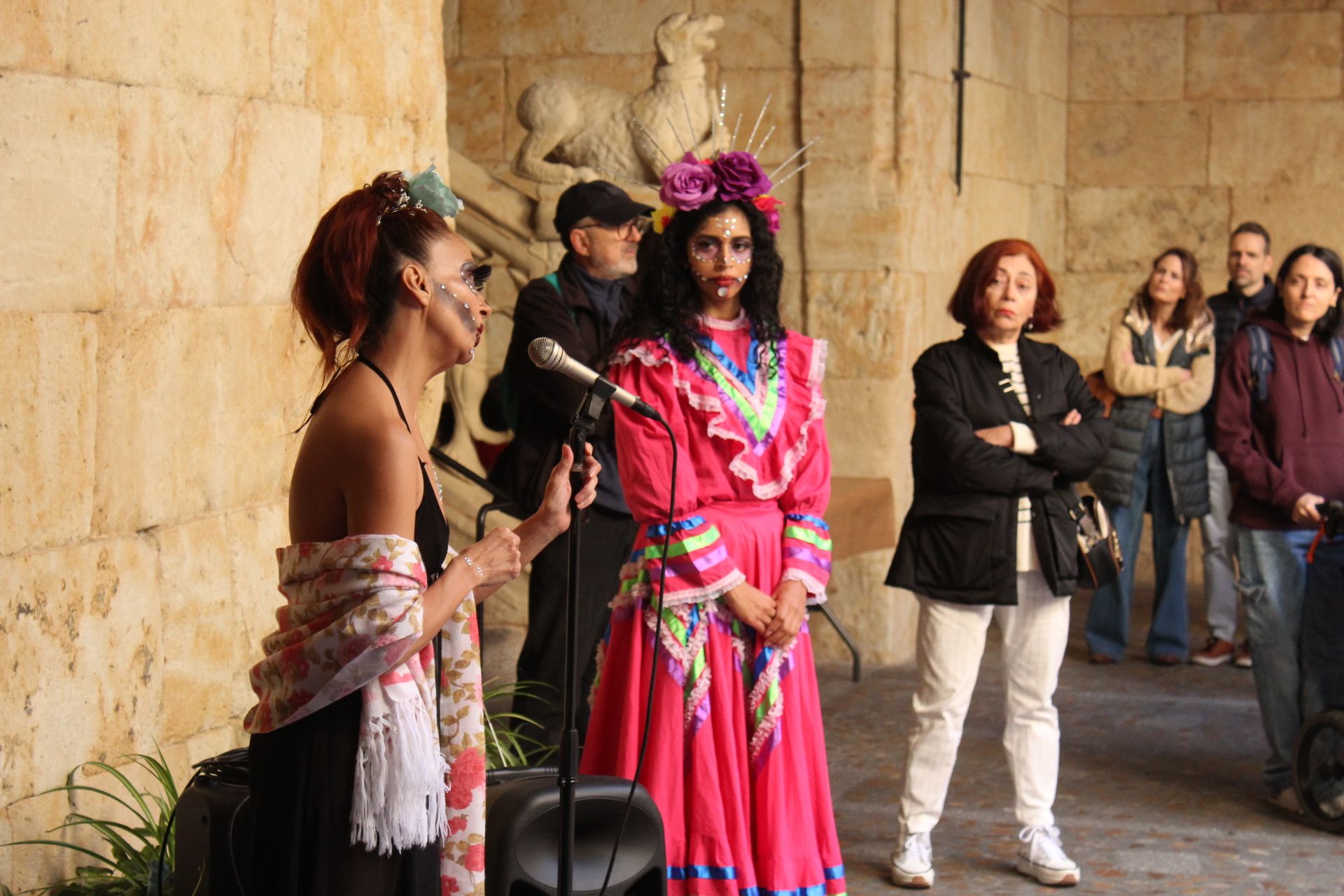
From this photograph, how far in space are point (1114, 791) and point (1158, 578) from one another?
211 cm

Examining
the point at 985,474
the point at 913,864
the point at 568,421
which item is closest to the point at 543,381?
the point at 568,421

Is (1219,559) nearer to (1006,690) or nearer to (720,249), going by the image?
(1006,690)

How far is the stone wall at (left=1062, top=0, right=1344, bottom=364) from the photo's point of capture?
348 inches

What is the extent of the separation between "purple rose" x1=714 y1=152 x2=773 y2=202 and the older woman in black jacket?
0.77m

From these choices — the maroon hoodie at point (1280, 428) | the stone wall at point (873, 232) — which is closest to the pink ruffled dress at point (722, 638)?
the maroon hoodie at point (1280, 428)

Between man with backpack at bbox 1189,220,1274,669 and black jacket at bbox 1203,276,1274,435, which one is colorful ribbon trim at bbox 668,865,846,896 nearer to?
man with backpack at bbox 1189,220,1274,669

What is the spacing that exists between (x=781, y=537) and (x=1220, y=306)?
164 inches

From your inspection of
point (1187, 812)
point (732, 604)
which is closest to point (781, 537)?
point (732, 604)

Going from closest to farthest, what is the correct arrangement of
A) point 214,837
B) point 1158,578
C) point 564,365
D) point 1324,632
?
point 564,365 → point 214,837 → point 1324,632 → point 1158,578

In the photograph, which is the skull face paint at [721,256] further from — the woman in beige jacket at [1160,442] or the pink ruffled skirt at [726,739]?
the woman in beige jacket at [1160,442]

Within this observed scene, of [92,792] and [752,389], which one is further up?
[752,389]

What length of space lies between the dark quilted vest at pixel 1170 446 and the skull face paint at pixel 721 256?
11.7 feet

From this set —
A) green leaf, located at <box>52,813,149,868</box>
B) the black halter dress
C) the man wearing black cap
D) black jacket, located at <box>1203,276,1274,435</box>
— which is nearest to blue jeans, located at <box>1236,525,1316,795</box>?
the man wearing black cap

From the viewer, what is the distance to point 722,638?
3.57m
